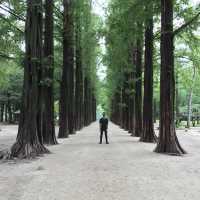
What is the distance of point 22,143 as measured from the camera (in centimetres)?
1513

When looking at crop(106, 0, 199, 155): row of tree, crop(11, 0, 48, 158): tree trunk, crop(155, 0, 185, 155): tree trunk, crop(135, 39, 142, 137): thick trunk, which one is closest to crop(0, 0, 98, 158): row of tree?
crop(11, 0, 48, 158): tree trunk

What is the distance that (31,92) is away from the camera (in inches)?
621

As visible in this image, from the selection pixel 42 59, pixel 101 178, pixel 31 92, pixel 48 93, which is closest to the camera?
pixel 101 178

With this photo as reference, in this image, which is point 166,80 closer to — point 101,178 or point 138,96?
point 101,178

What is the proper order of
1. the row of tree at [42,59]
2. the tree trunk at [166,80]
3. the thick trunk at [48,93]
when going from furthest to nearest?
the thick trunk at [48,93]
the tree trunk at [166,80]
the row of tree at [42,59]

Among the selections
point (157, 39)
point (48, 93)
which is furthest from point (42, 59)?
point (157, 39)

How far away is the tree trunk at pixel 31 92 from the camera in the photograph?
15.4 meters

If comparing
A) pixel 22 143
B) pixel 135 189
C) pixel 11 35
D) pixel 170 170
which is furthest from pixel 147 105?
pixel 135 189

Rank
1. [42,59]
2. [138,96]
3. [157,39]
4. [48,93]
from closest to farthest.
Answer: [42,59] → [48,93] → [157,39] → [138,96]

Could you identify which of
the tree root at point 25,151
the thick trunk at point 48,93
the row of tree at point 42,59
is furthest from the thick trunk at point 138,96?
the tree root at point 25,151

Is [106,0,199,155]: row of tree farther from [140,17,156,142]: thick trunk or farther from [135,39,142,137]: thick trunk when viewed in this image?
[135,39,142,137]: thick trunk

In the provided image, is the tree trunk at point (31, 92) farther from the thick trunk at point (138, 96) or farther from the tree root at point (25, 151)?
the thick trunk at point (138, 96)

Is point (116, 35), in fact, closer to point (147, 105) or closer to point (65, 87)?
point (147, 105)

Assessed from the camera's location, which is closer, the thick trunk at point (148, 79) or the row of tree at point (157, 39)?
the row of tree at point (157, 39)
